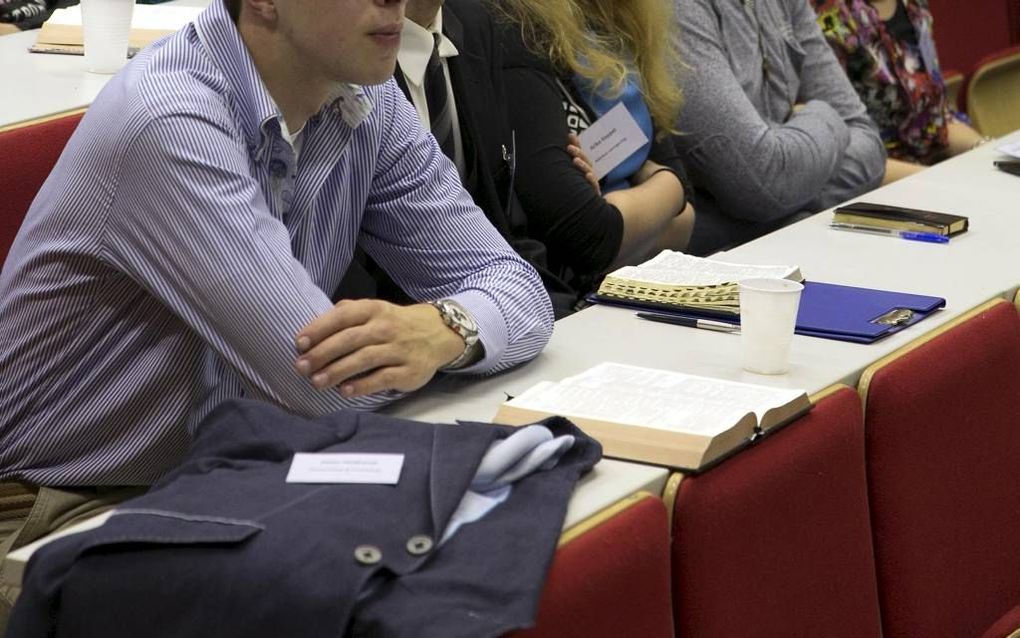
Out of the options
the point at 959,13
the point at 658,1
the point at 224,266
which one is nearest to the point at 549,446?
the point at 224,266

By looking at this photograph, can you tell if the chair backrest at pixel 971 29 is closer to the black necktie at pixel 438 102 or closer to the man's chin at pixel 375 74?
the black necktie at pixel 438 102

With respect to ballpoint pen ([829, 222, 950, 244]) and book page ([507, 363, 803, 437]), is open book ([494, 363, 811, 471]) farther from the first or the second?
ballpoint pen ([829, 222, 950, 244])

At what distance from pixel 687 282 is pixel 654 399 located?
0.50 m

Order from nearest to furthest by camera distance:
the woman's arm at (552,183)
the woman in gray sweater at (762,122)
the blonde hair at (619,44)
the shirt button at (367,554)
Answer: the shirt button at (367,554)
the woman's arm at (552,183)
the blonde hair at (619,44)
the woman in gray sweater at (762,122)

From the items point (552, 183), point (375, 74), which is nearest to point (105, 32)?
point (552, 183)

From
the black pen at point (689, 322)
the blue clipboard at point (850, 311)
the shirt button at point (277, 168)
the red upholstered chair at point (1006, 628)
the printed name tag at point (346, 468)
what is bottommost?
the red upholstered chair at point (1006, 628)

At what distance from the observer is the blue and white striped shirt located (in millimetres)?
1562

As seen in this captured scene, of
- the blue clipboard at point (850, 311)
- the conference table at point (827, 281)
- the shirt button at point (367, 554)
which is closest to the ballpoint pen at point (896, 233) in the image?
the conference table at point (827, 281)

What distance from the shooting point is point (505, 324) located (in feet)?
5.87

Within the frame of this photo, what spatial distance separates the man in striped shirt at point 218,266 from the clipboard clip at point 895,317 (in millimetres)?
447

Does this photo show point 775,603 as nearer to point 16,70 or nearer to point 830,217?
point 830,217

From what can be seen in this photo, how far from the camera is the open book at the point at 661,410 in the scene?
1.47m

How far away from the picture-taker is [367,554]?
116cm

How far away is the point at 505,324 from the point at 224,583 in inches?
27.8
